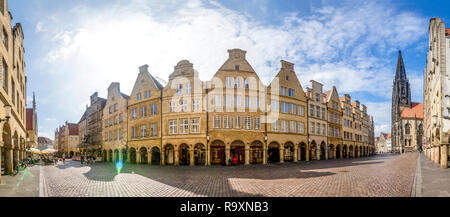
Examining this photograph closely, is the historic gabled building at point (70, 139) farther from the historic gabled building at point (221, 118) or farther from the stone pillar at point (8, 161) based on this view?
the stone pillar at point (8, 161)

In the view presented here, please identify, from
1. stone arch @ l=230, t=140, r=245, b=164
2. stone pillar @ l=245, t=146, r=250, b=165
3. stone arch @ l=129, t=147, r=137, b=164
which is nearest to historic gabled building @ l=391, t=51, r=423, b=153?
stone pillar @ l=245, t=146, r=250, b=165

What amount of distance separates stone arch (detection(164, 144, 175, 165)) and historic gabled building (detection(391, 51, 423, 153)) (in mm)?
91417

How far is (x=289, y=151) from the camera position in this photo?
36.3 m

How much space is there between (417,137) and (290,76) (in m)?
85.9

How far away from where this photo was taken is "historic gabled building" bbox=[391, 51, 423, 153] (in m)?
96.8

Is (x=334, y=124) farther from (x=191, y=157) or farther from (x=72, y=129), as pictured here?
(x=72, y=129)

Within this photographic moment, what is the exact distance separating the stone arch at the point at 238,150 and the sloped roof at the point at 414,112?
9390cm

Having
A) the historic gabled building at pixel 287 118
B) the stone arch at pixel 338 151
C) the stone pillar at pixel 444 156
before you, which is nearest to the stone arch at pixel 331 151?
the stone arch at pixel 338 151

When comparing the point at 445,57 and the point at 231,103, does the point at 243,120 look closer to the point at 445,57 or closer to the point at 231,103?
the point at 231,103

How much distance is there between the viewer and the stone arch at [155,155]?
33619 mm

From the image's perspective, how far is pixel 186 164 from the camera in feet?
102

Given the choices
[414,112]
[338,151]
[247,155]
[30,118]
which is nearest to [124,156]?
[247,155]

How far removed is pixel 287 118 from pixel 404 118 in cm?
8668
